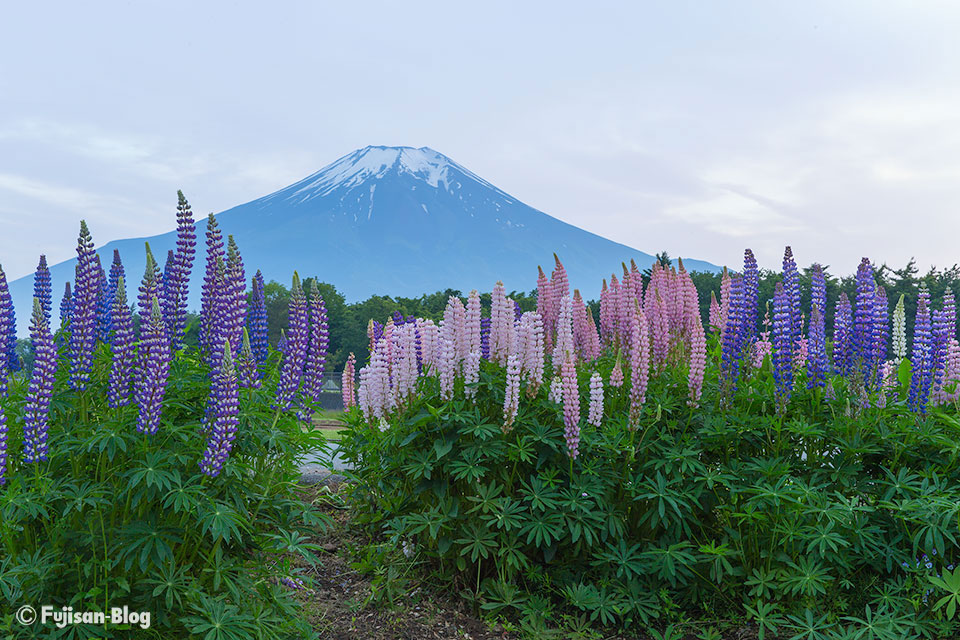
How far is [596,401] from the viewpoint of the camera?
5.42 metres

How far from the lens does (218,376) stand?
4.18 m

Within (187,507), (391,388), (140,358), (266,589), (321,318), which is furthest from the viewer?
(391,388)

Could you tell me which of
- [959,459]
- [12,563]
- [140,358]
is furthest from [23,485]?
[959,459]

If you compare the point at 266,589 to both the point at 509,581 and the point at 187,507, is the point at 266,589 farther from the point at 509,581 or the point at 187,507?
the point at 509,581

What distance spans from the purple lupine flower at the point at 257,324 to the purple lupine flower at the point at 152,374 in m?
1.26

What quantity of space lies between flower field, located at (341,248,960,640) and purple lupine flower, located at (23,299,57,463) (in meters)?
2.35

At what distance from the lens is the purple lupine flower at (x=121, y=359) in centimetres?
429

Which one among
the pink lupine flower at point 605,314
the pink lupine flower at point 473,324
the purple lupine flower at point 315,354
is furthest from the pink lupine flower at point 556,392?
the pink lupine flower at point 605,314

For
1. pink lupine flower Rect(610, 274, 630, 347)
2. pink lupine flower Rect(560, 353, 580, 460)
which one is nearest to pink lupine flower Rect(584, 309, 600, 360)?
pink lupine flower Rect(610, 274, 630, 347)

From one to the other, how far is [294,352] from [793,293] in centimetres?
429

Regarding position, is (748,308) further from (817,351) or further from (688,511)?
(688,511)

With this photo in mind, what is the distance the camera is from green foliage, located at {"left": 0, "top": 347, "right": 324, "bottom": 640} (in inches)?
164

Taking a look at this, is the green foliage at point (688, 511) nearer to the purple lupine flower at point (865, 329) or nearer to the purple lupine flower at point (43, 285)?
the purple lupine flower at point (865, 329)

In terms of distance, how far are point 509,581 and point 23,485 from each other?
3450 millimetres
